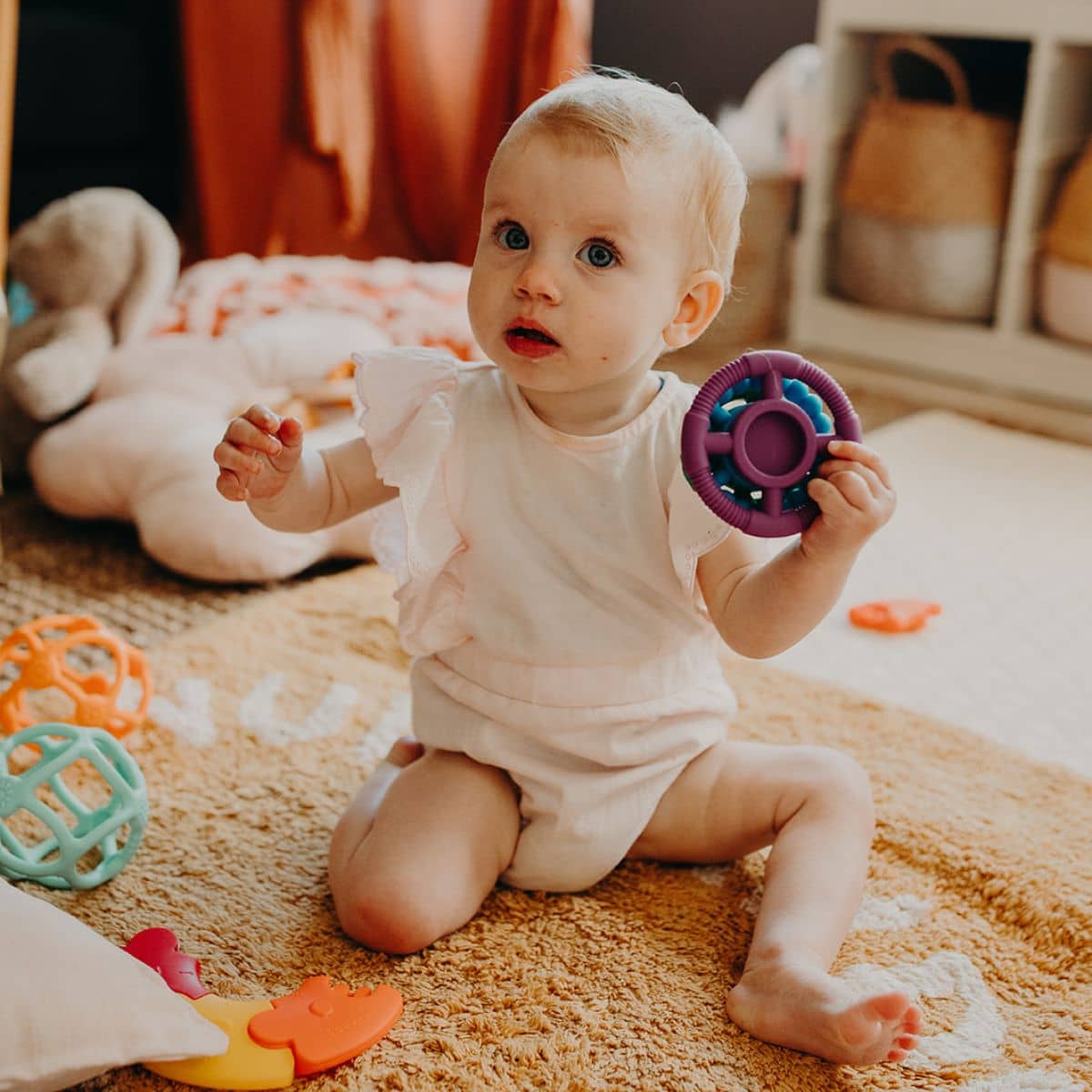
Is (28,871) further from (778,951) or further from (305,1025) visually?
(778,951)

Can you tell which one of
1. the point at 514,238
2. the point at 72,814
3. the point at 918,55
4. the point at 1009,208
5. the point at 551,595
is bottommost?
the point at 72,814

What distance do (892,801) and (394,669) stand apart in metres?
0.42

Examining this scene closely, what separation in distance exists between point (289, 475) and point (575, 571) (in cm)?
18

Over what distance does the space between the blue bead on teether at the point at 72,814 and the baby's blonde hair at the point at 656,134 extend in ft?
1.50

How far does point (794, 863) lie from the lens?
0.81 metres

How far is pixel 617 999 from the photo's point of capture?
767mm

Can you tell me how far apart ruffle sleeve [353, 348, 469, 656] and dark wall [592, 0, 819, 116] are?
168 centimetres

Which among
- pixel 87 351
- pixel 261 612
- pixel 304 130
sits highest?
pixel 304 130

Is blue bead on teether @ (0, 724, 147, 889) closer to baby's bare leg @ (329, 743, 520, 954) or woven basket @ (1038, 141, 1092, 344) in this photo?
baby's bare leg @ (329, 743, 520, 954)

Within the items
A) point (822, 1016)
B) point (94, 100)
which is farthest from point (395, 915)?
point (94, 100)

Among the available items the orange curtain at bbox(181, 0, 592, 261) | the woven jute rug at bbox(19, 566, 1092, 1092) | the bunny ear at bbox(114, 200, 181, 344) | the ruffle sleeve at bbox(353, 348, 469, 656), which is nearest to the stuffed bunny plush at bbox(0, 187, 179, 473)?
the bunny ear at bbox(114, 200, 181, 344)

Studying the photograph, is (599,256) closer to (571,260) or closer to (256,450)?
(571,260)

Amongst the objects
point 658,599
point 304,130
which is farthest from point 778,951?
point 304,130

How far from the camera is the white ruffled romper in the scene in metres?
0.83
